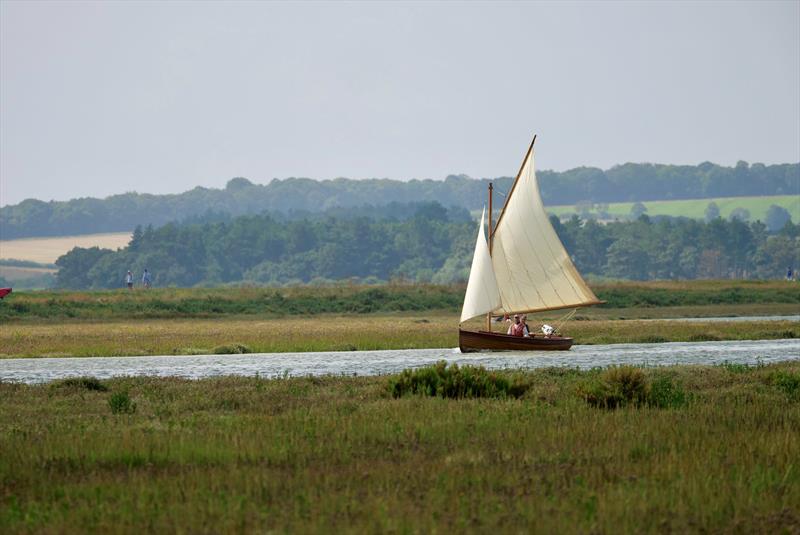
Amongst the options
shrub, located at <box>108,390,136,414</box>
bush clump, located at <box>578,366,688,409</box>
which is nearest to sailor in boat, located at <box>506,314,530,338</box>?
bush clump, located at <box>578,366,688,409</box>

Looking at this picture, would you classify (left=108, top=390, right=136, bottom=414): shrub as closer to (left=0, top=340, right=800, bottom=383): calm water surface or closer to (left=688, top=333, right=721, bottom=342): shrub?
(left=0, top=340, right=800, bottom=383): calm water surface

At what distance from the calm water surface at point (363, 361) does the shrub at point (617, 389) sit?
38.9 feet

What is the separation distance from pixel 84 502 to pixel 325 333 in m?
46.7

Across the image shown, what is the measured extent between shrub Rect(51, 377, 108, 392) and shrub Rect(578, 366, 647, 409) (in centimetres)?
1109

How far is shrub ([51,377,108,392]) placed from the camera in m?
30.1

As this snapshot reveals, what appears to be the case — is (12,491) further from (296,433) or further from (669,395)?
(669,395)

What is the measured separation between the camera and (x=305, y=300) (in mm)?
94625

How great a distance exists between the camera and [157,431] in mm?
21203

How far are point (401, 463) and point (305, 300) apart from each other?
253 ft

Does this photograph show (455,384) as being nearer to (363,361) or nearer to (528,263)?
(363,361)

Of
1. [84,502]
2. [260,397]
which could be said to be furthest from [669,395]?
[84,502]

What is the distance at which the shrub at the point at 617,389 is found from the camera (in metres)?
A: 25.2

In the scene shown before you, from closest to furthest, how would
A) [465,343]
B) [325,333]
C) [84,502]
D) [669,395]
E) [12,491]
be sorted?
[84,502], [12,491], [669,395], [465,343], [325,333]

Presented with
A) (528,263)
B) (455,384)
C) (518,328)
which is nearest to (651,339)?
(528,263)
